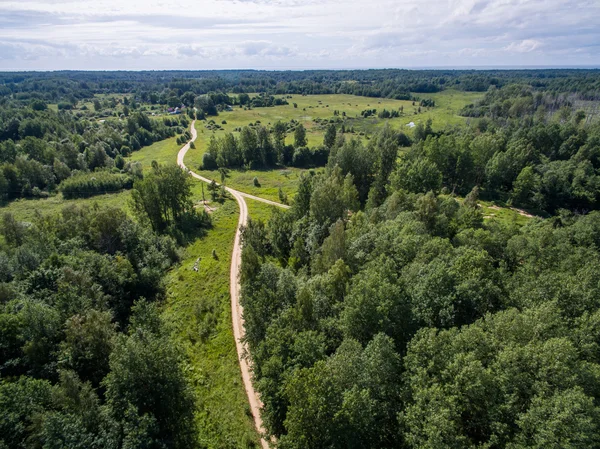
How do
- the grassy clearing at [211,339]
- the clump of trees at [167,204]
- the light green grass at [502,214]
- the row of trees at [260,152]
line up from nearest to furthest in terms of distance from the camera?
the grassy clearing at [211,339] < the light green grass at [502,214] < the clump of trees at [167,204] < the row of trees at [260,152]

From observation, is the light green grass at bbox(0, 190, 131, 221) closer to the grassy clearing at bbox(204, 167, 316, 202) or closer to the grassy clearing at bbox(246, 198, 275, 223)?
the grassy clearing at bbox(204, 167, 316, 202)

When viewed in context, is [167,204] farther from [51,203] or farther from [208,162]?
[208,162]

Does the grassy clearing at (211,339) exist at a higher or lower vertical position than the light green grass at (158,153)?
lower

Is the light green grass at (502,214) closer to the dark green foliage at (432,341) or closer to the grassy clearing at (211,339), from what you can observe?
the dark green foliage at (432,341)

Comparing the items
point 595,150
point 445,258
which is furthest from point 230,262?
point 595,150

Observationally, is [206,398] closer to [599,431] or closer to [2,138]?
[599,431]

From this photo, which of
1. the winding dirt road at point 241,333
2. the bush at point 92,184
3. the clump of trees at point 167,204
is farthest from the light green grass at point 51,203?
the winding dirt road at point 241,333

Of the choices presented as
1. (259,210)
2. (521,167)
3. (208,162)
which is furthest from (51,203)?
(521,167)
